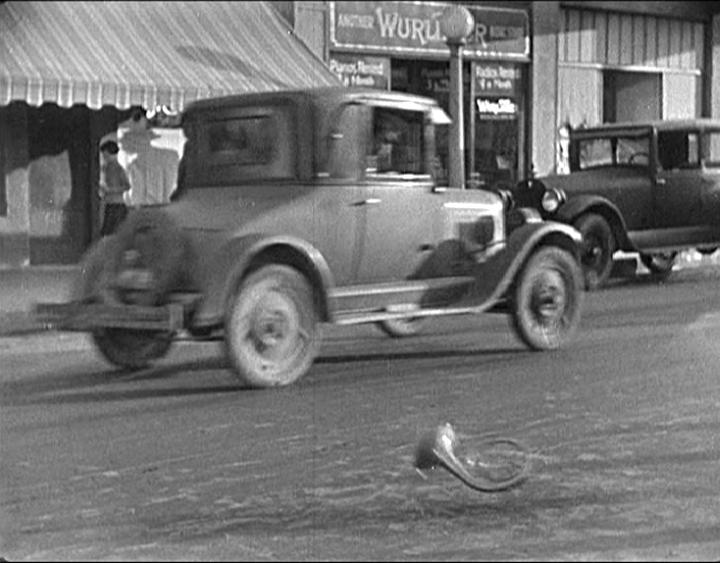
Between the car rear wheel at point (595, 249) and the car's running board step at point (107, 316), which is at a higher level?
the car rear wheel at point (595, 249)

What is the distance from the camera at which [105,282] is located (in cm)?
727

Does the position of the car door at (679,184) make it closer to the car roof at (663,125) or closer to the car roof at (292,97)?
the car roof at (663,125)

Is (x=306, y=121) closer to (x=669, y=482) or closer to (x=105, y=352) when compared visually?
(x=105, y=352)

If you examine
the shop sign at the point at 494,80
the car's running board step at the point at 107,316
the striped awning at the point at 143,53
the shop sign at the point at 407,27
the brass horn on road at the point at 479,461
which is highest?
the shop sign at the point at 407,27

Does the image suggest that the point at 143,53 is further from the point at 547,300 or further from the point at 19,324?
the point at 547,300

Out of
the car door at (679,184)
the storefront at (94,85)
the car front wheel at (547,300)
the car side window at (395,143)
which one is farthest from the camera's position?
the car front wheel at (547,300)

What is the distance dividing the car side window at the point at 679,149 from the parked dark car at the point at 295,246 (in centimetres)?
160

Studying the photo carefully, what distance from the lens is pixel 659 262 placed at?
6160mm

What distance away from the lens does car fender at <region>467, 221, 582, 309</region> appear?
27.0 ft

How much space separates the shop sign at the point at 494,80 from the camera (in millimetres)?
12078

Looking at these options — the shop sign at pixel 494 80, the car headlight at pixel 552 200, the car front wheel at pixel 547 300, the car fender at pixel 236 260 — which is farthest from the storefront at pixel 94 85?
the shop sign at pixel 494 80

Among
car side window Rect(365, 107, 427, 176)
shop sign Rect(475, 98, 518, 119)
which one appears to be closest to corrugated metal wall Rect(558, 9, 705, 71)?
car side window Rect(365, 107, 427, 176)

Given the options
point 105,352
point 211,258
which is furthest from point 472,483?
point 105,352

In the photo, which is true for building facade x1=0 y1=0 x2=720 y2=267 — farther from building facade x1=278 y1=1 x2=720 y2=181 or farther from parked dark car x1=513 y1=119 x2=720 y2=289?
parked dark car x1=513 y1=119 x2=720 y2=289
